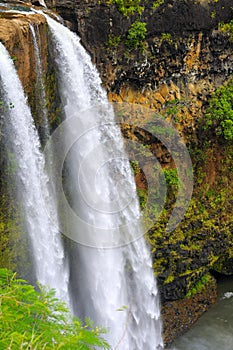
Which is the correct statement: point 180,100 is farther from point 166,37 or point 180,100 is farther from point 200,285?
point 200,285

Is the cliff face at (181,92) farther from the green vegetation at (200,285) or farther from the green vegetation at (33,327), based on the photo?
the green vegetation at (33,327)

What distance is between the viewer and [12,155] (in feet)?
25.6

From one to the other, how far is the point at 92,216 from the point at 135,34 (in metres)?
4.88

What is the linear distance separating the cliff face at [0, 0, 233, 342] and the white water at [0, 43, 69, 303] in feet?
12.3

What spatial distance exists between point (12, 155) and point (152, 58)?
5.92m

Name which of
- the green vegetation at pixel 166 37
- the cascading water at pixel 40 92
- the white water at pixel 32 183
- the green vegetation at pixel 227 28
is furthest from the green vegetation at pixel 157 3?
the white water at pixel 32 183

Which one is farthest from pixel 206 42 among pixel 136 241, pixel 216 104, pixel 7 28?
pixel 7 28

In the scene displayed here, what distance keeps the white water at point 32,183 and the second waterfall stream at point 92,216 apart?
0.03 metres

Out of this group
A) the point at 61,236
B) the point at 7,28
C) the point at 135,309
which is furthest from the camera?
the point at 135,309

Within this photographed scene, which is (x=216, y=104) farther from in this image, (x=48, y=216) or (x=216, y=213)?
(x=48, y=216)

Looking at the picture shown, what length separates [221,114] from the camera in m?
13.0

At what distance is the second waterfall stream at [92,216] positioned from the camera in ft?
30.2

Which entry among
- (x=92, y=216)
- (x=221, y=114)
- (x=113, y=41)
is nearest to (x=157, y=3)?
(x=113, y=41)

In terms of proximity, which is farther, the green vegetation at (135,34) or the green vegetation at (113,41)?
the green vegetation at (135,34)
